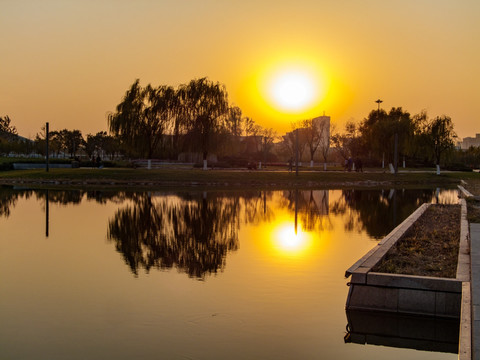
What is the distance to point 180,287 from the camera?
29.7ft

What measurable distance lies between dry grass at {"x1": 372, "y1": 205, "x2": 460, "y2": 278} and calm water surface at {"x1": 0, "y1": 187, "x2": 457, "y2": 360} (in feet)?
3.26

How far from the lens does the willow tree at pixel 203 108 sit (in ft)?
158

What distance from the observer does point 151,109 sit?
50188mm

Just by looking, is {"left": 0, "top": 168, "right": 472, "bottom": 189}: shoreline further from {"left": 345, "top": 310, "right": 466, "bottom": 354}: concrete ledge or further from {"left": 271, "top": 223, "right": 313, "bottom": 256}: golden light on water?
{"left": 345, "top": 310, "right": 466, "bottom": 354}: concrete ledge

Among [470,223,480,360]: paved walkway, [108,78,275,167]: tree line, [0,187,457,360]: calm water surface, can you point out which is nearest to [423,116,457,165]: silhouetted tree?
[108,78,275,167]: tree line

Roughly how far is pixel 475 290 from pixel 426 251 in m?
3.85

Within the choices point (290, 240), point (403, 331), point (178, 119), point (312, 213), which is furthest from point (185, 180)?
point (403, 331)

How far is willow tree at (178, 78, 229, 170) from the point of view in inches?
1893

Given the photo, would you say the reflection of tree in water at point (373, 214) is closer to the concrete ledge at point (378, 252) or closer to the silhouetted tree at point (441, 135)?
the concrete ledge at point (378, 252)

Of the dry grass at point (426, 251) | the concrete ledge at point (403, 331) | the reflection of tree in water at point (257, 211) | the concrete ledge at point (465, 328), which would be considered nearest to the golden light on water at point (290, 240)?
the reflection of tree in water at point (257, 211)

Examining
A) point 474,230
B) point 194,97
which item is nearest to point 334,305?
point 474,230

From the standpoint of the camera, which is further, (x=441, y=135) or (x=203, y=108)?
(x=441, y=135)

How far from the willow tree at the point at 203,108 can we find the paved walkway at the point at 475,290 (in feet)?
124

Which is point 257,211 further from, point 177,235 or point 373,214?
point 177,235
